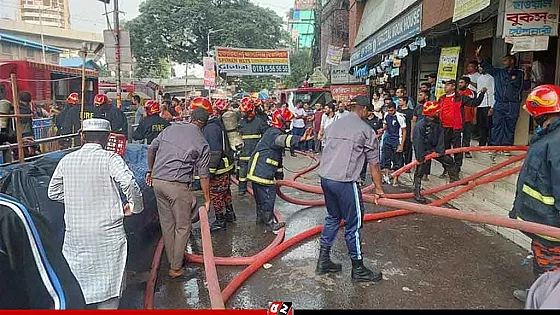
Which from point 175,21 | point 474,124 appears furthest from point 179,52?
point 474,124

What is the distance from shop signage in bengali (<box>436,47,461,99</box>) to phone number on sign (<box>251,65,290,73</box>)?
1586 centimetres

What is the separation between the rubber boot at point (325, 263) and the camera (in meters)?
4.68

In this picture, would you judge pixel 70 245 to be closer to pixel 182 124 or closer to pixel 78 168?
pixel 78 168

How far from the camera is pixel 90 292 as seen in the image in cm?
316

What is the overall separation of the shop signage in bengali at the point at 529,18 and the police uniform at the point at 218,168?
4139mm

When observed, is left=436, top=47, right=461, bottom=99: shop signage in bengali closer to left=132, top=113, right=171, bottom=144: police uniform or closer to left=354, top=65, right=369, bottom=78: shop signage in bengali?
left=132, top=113, right=171, bottom=144: police uniform

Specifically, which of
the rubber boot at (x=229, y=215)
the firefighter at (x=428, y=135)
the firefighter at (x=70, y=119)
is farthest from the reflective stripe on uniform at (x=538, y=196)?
the firefighter at (x=70, y=119)

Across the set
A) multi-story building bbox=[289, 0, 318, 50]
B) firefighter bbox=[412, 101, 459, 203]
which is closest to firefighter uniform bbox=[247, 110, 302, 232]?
firefighter bbox=[412, 101, 459, 203]

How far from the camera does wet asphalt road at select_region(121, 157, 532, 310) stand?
4117 mm

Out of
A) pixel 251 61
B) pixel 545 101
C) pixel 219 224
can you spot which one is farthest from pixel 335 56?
pixel 545 101

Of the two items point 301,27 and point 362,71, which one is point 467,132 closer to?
Answer: point 362,71

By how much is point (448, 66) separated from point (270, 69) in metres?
16.3

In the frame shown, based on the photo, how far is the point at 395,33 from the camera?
1200cm

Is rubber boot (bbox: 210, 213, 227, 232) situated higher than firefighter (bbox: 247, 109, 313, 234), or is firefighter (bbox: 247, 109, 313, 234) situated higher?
firefighter (bbox: 247, 109, 313, 234)
